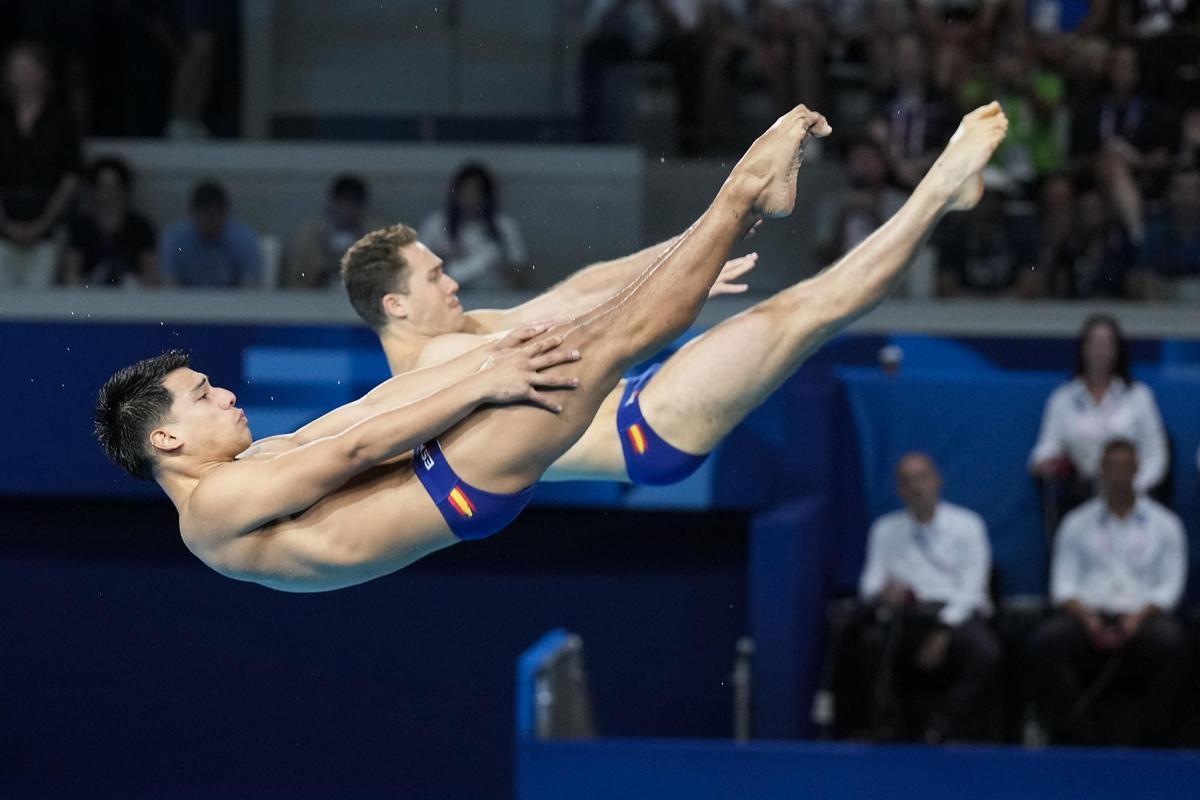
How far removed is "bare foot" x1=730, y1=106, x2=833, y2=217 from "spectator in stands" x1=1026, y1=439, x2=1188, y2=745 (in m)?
3.26

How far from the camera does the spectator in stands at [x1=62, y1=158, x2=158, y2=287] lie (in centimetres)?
680

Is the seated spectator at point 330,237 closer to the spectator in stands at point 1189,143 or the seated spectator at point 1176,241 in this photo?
the seated spectator at point 1176,241

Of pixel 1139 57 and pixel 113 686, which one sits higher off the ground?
pixel 1139 57

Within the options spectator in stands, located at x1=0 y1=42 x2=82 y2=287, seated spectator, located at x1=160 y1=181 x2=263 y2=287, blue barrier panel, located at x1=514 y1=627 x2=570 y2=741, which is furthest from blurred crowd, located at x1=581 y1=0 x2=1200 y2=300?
blue barrier panel, located at x1=514 y1=627 x2=570 y2=741

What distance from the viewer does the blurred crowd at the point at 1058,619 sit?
21.1 ft

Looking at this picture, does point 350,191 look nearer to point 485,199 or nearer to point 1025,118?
point 485,199

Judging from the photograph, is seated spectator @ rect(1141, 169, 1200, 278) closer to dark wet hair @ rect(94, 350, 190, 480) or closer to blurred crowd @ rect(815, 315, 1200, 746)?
blurred crowd @ rect(815, 315, 1200, 746)

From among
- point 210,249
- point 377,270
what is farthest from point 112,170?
point 377,270

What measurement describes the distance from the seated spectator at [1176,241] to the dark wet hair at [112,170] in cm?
414

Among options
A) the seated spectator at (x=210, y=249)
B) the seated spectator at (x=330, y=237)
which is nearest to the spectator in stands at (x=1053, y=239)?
the seated spectator at (x=330, y=237)

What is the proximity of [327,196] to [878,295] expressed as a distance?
370 centimetres

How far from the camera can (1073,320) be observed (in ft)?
23.1

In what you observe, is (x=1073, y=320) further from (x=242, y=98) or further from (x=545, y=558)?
(x=242, y=98)

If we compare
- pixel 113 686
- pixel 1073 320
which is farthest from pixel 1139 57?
pixel 113 686
